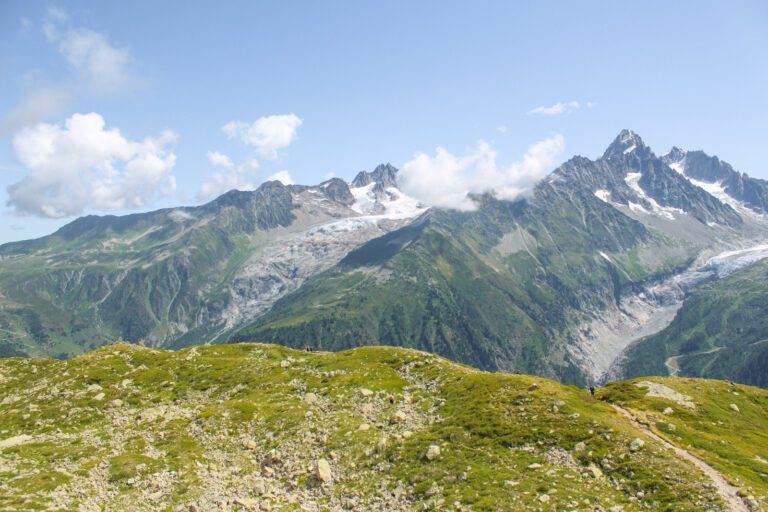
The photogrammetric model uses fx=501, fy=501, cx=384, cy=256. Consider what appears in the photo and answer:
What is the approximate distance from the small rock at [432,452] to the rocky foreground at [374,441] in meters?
0.11

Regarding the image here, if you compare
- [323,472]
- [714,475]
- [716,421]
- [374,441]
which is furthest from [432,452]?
[716,421]

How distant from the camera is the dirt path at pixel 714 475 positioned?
106ft

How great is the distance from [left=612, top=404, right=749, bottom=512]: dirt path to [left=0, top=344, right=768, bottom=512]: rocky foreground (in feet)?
1.34

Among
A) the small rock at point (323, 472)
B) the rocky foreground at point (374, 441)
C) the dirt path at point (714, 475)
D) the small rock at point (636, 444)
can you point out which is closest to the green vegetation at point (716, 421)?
the rocky foreground at point (374, 441)

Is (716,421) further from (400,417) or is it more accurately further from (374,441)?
(374,441)

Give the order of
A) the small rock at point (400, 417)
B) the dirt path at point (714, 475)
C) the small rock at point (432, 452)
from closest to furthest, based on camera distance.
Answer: the dirt path at point (714, 475)
the small rock at point (432, 452)
the small rock at point (400, 417)

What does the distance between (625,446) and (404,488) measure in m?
17.6

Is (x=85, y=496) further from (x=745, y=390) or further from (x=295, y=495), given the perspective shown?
(x=745, y=390)

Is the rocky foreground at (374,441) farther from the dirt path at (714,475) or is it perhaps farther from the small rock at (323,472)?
the dirt path at (714,475)

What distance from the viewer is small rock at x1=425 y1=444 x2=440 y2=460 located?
41.5 meters

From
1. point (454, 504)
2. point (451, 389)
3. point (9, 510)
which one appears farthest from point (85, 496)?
point (451, 389)

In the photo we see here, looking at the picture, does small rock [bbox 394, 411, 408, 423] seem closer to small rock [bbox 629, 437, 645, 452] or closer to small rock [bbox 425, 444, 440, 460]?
small rock [bbox 425, 444, 440, 460]

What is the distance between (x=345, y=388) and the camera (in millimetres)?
59125

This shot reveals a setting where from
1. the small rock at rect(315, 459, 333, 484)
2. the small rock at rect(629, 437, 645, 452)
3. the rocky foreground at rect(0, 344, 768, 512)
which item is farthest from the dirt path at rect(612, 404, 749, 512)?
the small rock at rect(315, 459, 333, 484)
